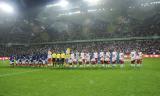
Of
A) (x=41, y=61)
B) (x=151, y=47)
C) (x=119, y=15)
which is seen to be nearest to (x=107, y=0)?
(x=119, y=15)

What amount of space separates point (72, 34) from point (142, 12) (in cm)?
2032

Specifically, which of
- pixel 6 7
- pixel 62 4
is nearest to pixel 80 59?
pixel 6 7

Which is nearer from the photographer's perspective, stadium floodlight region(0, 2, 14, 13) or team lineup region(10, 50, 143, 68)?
team lineup region(10, 50, 143, 68)

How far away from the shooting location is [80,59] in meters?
30.1

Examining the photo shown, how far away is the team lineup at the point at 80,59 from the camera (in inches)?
1098

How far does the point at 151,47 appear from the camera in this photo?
56.1m

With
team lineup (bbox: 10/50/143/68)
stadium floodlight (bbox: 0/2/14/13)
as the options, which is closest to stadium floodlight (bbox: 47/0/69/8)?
stadium floodlight (bbox: 0/2/14/13)

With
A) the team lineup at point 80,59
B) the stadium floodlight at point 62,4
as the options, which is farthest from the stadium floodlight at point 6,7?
the team lineup at point 80,59

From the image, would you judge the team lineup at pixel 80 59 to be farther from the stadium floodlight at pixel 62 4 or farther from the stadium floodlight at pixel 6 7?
the stadium floodlight at pixel 62 4

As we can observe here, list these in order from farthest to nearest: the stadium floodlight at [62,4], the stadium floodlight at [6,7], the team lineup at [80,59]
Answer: the stadium floodlight at [62,4]
the stadium floodlight at [6,7]
the team lineup at [80,59]

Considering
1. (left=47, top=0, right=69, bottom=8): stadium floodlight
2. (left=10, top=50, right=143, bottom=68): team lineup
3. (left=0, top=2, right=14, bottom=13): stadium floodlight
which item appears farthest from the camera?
(left=47, top=0, right=69, bottom=8): stadium floodlight

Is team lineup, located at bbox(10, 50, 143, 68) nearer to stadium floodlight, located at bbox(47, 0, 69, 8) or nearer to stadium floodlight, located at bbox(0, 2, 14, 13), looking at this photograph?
stadium floodlight, located at bbox(0, 2, 14, 13)

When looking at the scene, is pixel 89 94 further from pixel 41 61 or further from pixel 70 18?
pixel 70 18

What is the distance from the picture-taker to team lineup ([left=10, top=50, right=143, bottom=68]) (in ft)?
91.5
